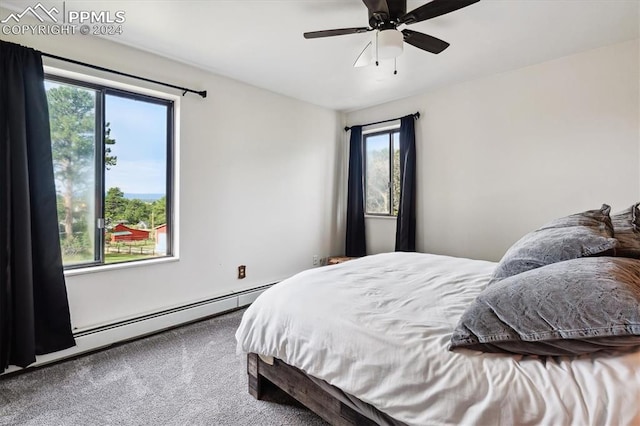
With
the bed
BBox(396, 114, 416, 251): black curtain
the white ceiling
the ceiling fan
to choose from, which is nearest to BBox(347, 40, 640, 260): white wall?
BBox(396, 114, 416, 251): black curtain

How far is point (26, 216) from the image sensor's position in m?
2.01

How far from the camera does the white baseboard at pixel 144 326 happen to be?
2.26 m

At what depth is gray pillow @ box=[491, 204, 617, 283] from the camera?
4.00 feet

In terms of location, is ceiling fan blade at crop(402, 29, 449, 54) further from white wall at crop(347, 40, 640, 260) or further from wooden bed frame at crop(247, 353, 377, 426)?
wooden bed frame at crop(247, 353, 377, 426)

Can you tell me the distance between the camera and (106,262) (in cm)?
258

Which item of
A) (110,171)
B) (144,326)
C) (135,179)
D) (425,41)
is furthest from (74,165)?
(425,41)

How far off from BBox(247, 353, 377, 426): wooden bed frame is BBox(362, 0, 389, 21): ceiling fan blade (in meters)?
1.98

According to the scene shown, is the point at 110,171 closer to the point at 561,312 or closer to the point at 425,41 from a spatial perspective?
the point at 425,41

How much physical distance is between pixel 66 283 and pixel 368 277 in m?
2.20

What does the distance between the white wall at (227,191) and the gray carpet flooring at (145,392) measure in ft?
1.40

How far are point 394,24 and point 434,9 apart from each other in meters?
0.27

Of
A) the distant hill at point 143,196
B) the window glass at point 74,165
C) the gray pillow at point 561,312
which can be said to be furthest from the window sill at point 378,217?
the window glass at point 74,165

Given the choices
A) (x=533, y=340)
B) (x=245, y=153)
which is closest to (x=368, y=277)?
(x=533, y=340)

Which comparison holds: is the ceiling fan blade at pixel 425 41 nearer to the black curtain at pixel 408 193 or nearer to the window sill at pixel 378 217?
the black curtain at pixel 408 193
